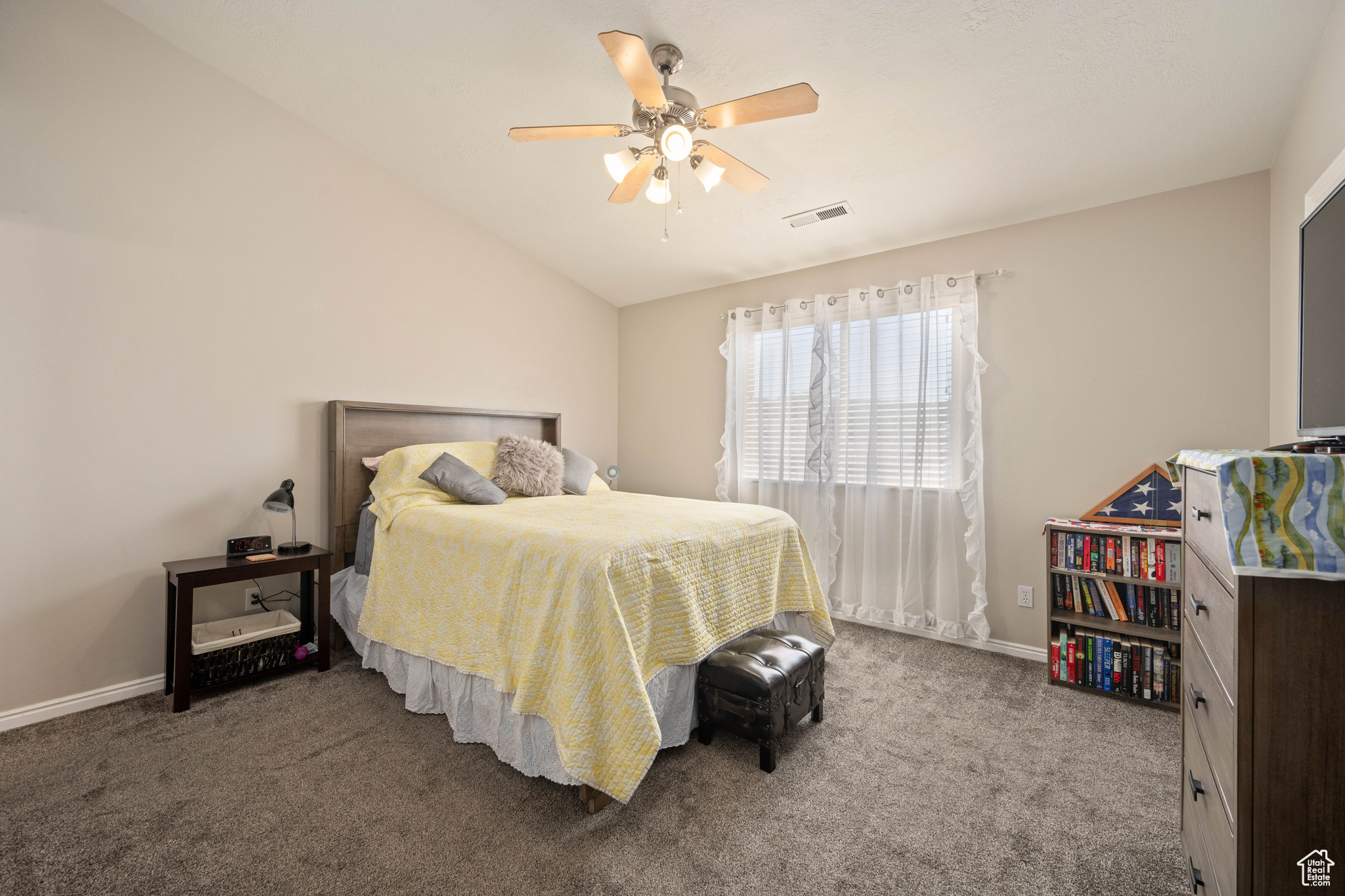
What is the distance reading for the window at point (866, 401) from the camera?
326 centimetres

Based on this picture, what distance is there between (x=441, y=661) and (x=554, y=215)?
279 cm

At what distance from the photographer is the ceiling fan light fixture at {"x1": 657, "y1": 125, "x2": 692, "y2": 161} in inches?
77.5

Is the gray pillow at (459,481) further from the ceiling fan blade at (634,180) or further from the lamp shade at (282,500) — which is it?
the ceiling fan blade at (634,180)

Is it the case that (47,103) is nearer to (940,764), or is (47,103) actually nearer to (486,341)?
(486,341)

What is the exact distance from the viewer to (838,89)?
89.4 inches

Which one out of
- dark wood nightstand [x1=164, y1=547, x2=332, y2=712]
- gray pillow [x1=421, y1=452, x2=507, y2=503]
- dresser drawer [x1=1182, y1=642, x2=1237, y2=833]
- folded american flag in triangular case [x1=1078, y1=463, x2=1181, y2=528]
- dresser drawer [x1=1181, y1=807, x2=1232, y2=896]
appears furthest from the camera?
gray pillow [x1=421, y1=452, x2=507, y2=503]

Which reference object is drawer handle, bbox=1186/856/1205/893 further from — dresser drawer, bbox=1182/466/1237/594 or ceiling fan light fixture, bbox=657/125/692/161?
ceiling fan light fixture, bbox=657/125/692/161

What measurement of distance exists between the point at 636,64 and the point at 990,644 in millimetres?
3318

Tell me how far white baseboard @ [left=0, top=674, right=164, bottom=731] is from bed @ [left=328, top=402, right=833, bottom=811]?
31.2 inches

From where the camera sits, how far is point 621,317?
502 centimetres

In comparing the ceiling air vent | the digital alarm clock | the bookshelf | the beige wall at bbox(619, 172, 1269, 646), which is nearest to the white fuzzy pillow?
the digital alarm clock

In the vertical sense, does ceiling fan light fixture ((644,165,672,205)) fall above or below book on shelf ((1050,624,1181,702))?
above

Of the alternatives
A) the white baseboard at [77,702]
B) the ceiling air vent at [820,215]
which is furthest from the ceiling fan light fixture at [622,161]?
the white baseboard at [77,702]

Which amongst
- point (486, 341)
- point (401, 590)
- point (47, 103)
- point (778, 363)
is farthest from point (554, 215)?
point (401, 590)
